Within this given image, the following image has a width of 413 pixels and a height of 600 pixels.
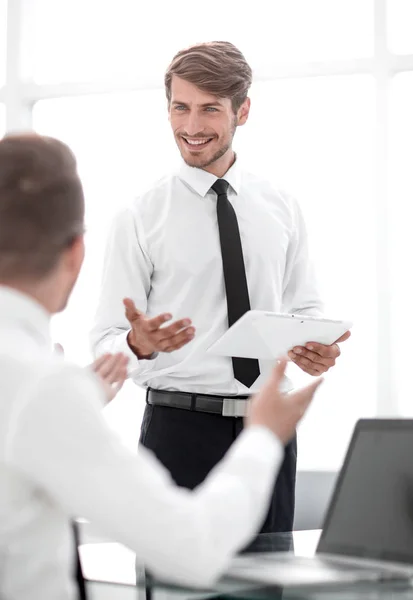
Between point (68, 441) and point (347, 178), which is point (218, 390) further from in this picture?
point (347, 178)

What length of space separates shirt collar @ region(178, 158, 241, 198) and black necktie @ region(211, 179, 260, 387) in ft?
0.20

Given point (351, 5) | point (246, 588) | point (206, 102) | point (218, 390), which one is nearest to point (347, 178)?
point (351, 5)

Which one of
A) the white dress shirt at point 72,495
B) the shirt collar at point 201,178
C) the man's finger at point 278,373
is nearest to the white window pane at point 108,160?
the shirt collar at point 201,178

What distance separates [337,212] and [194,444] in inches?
92.3

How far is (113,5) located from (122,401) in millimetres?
2157

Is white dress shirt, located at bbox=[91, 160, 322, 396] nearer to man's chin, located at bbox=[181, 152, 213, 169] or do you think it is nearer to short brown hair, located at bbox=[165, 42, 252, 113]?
man's chin, located at bbox=[181, 152, 213, 169]

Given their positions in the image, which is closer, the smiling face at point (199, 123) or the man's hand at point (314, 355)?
the man's hand at point (314, 355)

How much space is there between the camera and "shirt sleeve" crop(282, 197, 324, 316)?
302 centimetres

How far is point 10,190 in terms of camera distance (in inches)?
48.1

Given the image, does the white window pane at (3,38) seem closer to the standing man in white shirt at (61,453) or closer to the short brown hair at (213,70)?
the short brown hair at (213,70)

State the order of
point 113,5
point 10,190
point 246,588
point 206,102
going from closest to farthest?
point 10,190, point 246,588, point 206,102, point 113,5

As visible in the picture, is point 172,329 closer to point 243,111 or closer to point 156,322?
point 156,322

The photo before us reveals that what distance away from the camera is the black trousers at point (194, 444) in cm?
269

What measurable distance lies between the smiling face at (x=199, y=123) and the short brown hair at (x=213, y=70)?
21 millimetres
